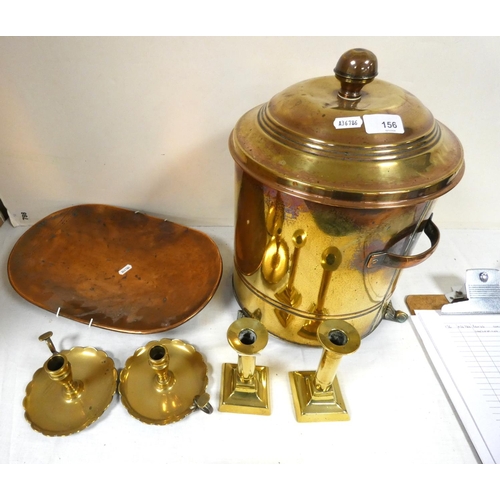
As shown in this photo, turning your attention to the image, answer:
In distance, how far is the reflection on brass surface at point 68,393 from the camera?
0.63 meters

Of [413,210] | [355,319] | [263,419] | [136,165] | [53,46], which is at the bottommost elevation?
[263,419]

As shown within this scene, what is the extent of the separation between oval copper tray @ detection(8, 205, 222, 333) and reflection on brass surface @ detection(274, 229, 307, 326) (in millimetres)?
168

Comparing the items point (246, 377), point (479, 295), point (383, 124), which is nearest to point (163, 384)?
point (246, 377)

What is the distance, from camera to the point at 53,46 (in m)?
0.79

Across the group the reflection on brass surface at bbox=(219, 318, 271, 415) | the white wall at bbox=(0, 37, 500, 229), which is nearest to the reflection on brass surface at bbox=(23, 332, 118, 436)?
the reflection on brass surface at bbox=(219, 318, 271, 415)

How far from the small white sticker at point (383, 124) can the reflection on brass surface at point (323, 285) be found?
195 millimetres

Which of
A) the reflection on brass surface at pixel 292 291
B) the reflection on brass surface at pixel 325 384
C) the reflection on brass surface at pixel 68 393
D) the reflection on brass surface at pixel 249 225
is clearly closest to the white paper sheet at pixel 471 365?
the reflection on brass surface at pixel 325 384

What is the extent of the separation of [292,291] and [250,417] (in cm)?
26

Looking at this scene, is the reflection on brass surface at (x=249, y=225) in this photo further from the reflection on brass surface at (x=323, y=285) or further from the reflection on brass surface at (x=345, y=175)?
the reflection on brass surface at (x=323, y=285)

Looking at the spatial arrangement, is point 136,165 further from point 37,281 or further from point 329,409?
point 329,409

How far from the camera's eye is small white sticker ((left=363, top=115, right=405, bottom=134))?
20.9 inches
